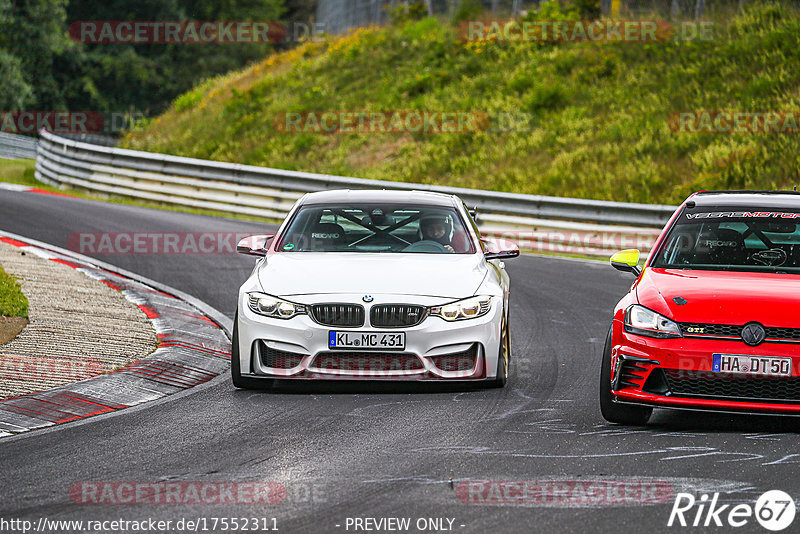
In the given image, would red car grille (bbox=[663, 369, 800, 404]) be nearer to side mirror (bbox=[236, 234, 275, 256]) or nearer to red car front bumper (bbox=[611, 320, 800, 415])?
red car front bumper (bbox=[611, 320, 800, 415])

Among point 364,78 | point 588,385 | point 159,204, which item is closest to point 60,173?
point 159,204

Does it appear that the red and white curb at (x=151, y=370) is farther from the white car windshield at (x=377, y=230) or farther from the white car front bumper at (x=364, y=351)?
the white car windshield at (x=377, y=230)

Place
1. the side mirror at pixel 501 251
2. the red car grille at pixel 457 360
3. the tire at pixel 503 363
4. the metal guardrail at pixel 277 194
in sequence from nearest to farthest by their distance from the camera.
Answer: the red car grille at pixel 457 360 < the tire at pixel 503 363 < the side mirror at pixel 501 251 < the metal guardrail at pixel 277 194

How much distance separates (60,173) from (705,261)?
2250 centimetres

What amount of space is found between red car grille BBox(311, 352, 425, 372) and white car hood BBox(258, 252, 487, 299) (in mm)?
466

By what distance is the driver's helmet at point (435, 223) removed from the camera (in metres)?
9.88

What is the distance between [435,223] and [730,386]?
338cm

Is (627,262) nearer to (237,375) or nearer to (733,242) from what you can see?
(733,242)

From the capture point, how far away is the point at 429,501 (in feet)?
18.9

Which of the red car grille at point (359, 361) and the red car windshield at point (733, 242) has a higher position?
the red car windshield at point (733, 242)

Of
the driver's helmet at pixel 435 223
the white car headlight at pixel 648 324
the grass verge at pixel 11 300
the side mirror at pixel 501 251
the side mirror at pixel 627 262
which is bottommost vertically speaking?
the grass verge at pixel 11 300

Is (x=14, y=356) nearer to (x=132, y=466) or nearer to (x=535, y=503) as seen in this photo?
(x=132, y=466)

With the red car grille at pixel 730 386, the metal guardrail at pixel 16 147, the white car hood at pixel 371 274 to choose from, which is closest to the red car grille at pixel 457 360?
the white car hood at pixel 371 274

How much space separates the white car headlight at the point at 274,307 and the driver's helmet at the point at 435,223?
176 centimetres
